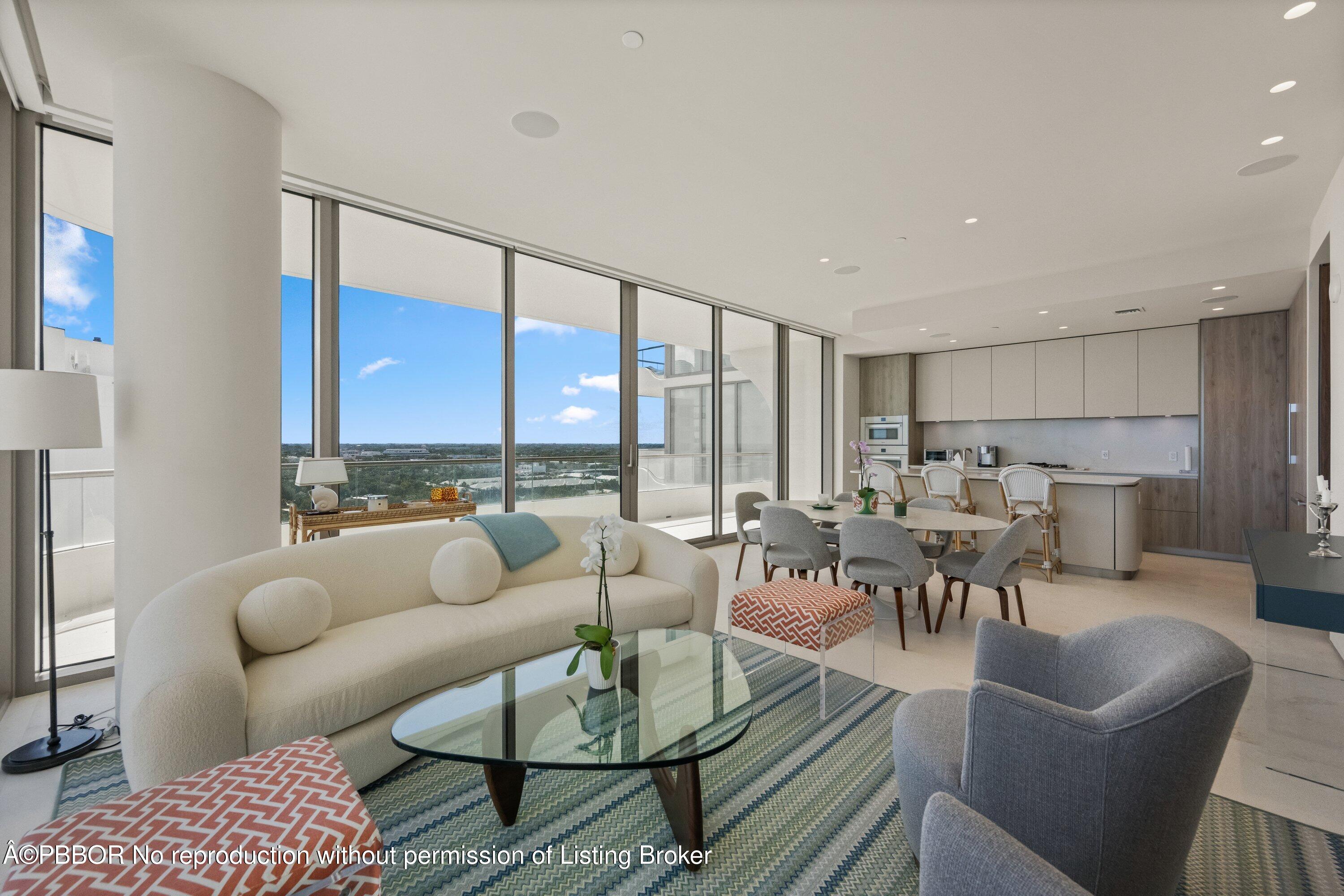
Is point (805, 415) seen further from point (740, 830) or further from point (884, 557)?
point (740, 830)

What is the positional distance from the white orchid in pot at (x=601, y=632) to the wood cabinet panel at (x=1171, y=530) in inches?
264

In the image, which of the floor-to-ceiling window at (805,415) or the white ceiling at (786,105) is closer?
the white ceiling at (786,105)

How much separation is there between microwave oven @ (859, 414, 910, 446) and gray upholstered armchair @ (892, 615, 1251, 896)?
6915 millimetres

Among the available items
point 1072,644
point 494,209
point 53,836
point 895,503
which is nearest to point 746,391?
point 895,503

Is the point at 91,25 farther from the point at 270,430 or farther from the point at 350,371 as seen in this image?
the point at 350,371

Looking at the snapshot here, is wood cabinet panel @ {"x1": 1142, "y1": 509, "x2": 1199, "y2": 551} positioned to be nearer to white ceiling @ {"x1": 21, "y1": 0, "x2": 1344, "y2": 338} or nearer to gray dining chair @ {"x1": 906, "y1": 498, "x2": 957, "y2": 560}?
white ceiling @ {"x1": 21, "y1": 0, "x2": 1344, "y2": 338}

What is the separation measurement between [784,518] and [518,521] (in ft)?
5.46

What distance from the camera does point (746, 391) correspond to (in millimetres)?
6965

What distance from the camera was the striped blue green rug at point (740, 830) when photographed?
1.54m

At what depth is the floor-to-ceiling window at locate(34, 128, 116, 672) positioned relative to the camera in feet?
9.17

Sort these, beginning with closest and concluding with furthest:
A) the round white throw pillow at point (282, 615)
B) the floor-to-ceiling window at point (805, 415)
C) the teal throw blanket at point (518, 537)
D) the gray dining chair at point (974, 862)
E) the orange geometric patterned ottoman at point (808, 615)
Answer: the gray dining chair at point (974, 862), the round white throw pillow at point (282, 615), the orange geometric patterned ottoman at point (808, 615), the teal throw blanket at point (518, 537), the floor-to-ceiling window at point (805, 415)

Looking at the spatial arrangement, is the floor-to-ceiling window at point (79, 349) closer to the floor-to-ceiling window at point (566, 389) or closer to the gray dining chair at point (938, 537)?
the floor-to-ceiling window at point (566, 389)

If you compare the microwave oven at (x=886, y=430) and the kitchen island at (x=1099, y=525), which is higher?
the microwave oven at (x=886, y=430)

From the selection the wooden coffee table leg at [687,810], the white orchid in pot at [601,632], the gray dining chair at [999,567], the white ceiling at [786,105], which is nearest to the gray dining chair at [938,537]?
the gray dining chair at [999,567]
